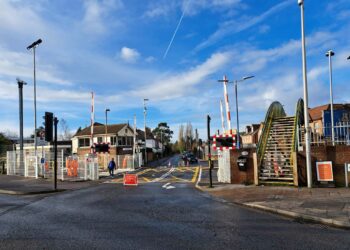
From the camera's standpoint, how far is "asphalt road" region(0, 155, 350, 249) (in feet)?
23.0

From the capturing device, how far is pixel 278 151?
18625mm

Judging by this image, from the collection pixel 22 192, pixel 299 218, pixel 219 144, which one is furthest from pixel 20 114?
pixel 299 218

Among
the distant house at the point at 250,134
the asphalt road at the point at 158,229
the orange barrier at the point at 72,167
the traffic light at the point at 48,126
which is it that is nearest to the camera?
the asphalt road at the point at 158,229

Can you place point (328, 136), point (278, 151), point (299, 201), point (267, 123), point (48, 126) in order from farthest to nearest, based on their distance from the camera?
point (267, 123), point (328, 136), point (48, 126), point (278, 151), point (299, 201)

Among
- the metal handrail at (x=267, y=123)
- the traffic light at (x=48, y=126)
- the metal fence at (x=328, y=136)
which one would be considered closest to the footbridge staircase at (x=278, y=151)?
the metal handrail at (x=267, y=123)

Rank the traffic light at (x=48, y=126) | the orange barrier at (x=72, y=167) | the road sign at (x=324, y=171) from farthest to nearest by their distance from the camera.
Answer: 1. the orange barrier at (x=72, y=167)
2. the traffic light at (x=48, y=126)
3. the road sign at (x=324, y=171)

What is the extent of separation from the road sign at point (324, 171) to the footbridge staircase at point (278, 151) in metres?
0.99

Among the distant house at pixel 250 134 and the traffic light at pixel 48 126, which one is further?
the distant house at pixel 250 134

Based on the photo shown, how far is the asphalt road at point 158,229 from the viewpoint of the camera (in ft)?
23.0

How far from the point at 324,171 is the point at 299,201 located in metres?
4.94

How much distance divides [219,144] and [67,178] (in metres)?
13.2

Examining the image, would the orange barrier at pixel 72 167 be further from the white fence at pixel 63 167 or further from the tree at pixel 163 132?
the tree at pixel 163 132

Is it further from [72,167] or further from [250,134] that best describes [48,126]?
[250,134]

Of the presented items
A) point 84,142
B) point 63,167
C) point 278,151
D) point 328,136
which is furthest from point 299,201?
point 84,142
